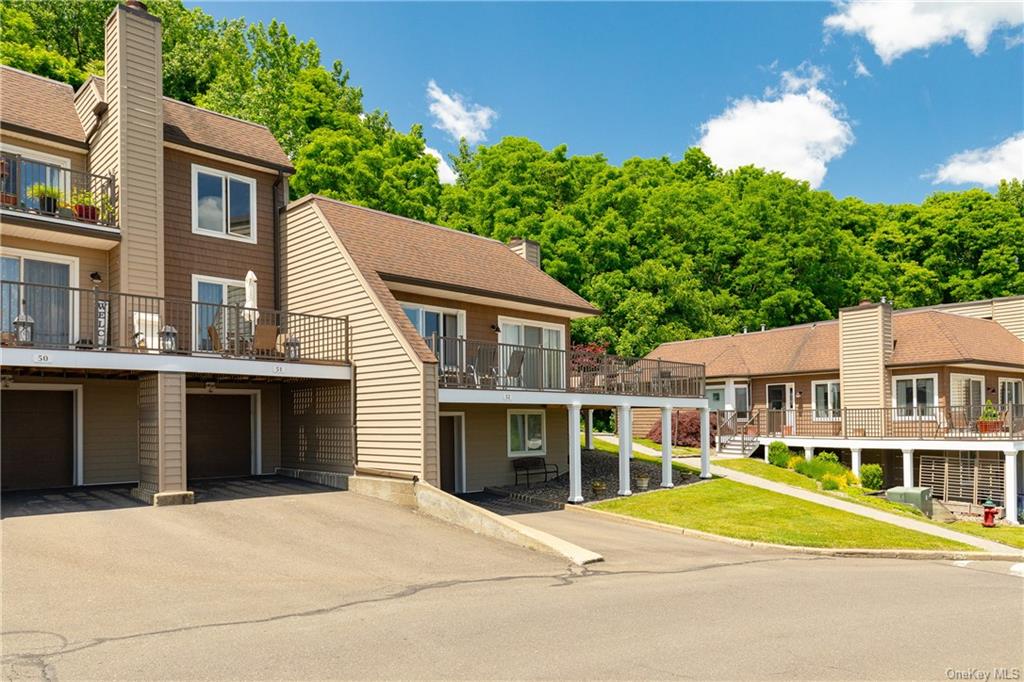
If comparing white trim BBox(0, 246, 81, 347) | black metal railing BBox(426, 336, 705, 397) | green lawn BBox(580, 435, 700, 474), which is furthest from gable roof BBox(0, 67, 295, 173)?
green lawn BBox(580, 435, 700, 474)

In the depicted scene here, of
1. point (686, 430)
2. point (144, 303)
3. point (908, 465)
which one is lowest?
point (908, 465)

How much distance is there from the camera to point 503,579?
452 inches

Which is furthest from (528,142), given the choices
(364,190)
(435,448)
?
(435,448)

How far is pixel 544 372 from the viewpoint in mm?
22453

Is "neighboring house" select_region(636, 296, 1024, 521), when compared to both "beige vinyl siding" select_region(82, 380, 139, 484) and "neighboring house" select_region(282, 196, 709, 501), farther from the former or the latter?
"beige vinyl siding" select_region(82, 380, 139, 484)

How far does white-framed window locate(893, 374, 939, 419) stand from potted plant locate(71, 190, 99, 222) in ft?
89.9

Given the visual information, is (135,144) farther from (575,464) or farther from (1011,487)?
(1011,487)

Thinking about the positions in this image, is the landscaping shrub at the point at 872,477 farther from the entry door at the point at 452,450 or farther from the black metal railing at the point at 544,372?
the entry door at the point at 452,450

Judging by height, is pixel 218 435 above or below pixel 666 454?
above

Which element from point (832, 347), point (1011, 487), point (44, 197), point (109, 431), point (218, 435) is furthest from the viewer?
point (832, 347)

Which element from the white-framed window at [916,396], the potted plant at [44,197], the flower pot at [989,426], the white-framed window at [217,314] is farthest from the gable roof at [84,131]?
the white-framed window at [916,396]

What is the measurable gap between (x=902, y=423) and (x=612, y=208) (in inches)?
929

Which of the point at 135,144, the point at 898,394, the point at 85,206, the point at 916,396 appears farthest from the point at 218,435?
the point at 916,396

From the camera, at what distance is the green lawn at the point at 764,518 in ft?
56.3
